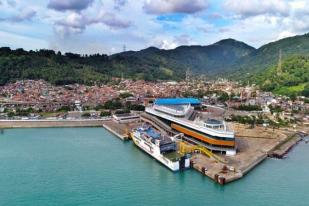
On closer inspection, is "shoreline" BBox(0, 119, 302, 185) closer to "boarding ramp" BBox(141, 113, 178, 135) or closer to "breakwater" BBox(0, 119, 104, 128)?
"breakwater" BBox(0, 119, 104, 128)

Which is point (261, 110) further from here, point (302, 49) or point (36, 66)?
point (302, 49)

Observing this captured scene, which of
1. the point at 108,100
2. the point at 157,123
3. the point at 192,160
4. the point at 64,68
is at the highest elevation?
the point at 64,68

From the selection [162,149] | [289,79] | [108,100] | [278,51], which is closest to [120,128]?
[162,149]

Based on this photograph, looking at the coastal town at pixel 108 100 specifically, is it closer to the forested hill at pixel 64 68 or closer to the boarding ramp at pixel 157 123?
the forested hill at pixel 64 68

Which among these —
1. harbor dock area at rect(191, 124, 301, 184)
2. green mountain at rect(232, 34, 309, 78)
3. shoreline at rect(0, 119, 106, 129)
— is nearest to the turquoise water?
harbor dock area at rect(191, 124, 301, 184)

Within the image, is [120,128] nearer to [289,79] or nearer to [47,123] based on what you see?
[47,123]

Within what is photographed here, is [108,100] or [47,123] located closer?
[47,123]

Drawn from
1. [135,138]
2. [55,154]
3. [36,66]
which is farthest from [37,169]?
[36,66]

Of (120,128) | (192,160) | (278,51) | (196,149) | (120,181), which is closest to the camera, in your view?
(120,181)
